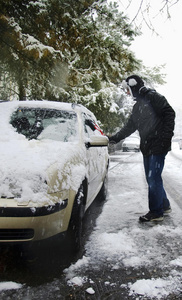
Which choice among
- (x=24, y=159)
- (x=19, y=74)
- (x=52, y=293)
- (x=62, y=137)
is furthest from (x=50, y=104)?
(x=19, y=74)

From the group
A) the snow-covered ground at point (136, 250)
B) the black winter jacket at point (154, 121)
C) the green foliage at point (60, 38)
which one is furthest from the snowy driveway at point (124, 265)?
the green foliage at point (60, 38)

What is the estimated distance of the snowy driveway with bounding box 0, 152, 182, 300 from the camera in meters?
1.97

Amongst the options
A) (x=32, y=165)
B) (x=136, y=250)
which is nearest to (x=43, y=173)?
(x=32, y=165)

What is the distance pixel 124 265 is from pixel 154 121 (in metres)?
2.03

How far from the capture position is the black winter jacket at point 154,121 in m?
3.50

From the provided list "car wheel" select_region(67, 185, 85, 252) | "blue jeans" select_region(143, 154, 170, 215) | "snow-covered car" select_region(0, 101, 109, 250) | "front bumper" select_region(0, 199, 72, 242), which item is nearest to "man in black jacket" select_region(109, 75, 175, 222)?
"blue jeans" select_region(143, 154, 170, 215)

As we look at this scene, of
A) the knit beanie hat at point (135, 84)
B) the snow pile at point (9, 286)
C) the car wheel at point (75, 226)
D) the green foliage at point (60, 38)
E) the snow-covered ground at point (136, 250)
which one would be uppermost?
the green foliage at point (60, 38)

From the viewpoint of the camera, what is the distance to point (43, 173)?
208cm

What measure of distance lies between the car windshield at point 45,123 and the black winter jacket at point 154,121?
43.0 inches

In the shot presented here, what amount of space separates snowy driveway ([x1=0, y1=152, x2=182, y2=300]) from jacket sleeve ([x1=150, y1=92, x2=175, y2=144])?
4.06ft

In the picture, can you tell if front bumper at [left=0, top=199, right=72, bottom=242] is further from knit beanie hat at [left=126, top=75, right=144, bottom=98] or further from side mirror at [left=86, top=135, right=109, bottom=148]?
knit beanie hat at [left=126, top=75, right=144, bottom=98]

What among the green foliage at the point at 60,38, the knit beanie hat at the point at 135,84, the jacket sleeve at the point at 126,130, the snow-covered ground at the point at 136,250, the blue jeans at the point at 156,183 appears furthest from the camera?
the green foliage at the point at 60,38

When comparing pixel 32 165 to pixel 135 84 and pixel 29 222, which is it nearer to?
pixel 29 222

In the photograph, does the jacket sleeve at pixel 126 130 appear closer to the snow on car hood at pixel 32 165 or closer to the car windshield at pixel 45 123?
the car windshield at pixel 45 123
